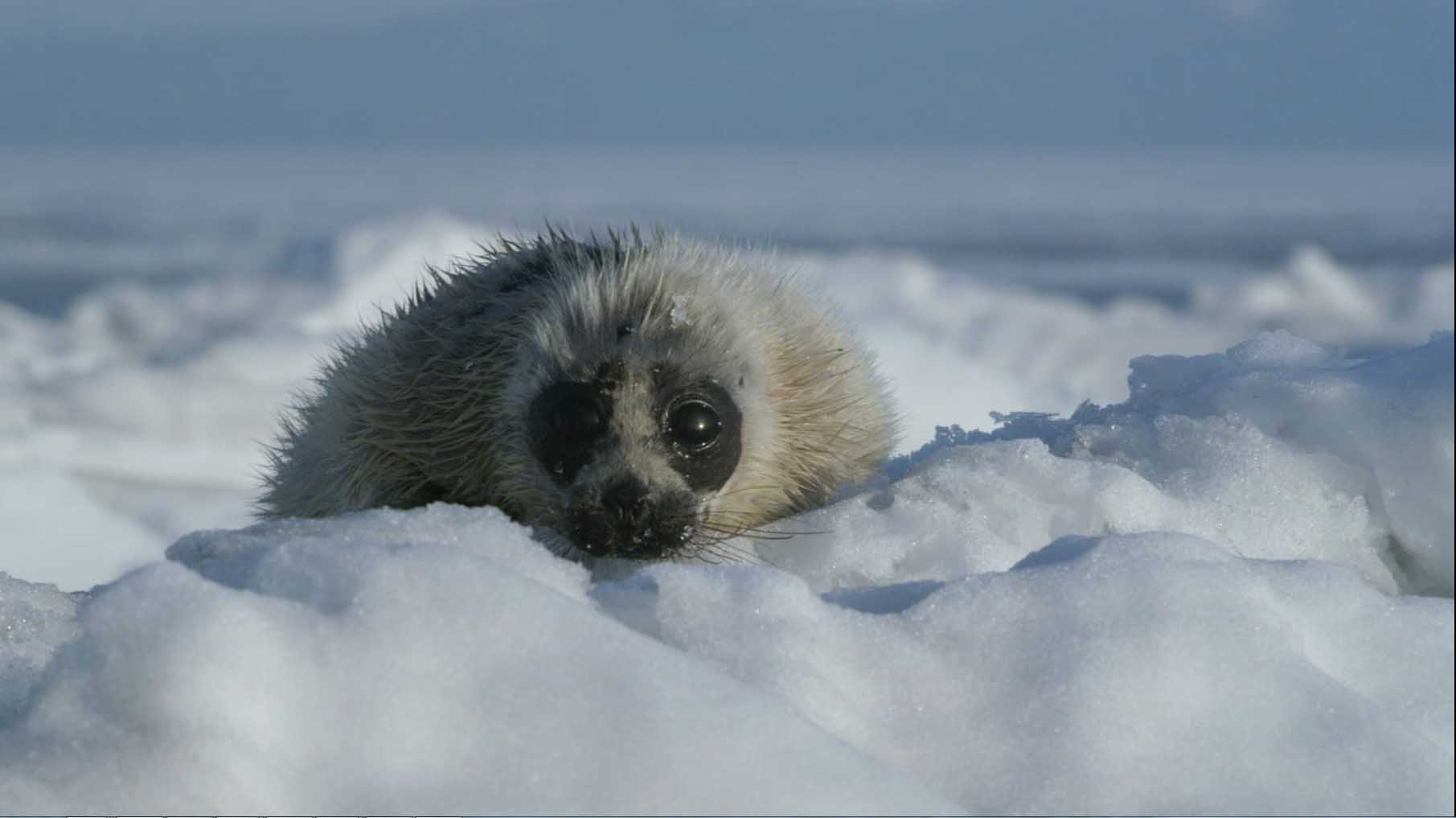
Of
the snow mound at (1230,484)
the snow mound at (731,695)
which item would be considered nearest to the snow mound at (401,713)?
the snow mound at (731,695)

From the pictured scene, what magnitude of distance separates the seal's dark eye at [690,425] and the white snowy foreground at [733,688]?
41.7 inches

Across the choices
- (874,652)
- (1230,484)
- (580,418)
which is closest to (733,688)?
(874,652)

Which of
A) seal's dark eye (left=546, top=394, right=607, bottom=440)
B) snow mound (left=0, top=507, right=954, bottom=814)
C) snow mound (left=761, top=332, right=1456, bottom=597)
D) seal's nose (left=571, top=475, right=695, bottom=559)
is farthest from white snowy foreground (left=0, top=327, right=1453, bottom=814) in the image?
seal's dark eye (left=546, top=394, right=607, bottom=440)

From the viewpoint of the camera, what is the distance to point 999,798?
7.92ft

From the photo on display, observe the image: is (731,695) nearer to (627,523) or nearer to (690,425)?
(627,523)

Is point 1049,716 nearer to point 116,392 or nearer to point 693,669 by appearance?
point 693,669

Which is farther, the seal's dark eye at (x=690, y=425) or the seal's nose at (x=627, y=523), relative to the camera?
the seal's dark eye at (x=690, y=425)

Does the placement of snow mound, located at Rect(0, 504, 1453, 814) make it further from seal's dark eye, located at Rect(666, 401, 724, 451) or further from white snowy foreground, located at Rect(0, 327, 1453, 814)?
seal's dark eye, located at Rect(666, 401, 724, 451)

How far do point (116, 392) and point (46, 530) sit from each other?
4.05m

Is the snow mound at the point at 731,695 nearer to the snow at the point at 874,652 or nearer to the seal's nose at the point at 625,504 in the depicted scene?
the snow at the point at 874,652

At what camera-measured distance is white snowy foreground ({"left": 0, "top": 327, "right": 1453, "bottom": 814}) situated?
7.52 feet

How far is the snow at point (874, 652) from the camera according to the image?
2318mm

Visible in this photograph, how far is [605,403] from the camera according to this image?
3.94m

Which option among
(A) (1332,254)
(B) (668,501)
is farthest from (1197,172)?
(B) (668,501)
